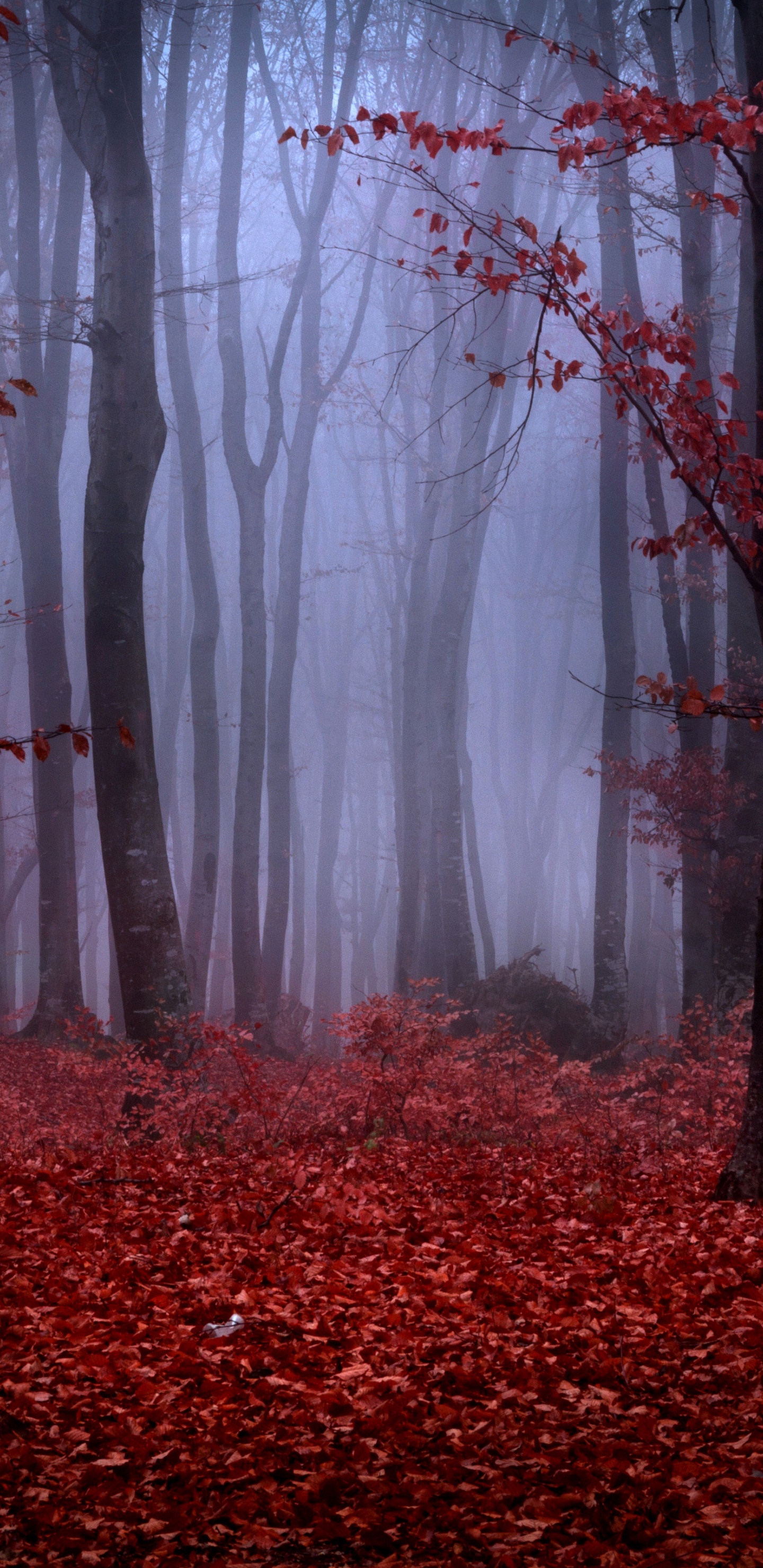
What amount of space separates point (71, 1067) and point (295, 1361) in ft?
21.9

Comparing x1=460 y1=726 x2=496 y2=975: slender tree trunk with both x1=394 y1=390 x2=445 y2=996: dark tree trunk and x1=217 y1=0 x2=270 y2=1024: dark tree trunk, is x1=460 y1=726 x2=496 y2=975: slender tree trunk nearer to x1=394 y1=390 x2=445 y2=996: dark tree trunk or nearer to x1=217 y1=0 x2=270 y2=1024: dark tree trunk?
x1=394 y1=390 x2=445 y2=996: dark tree trunk

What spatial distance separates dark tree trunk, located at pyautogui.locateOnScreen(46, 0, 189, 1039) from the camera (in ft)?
25.1

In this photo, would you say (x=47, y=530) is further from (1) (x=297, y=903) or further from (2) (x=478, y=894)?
(1) (x=297, y=903)

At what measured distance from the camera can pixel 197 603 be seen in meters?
15.6

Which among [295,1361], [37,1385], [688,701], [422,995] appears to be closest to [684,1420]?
[295,1361]

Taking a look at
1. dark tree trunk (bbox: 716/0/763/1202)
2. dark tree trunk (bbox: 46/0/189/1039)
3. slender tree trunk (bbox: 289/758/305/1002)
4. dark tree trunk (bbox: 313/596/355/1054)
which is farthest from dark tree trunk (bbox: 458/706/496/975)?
dark tree trunk (bbox: 716/0/763/1202)

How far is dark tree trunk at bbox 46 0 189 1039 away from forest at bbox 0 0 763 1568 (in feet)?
0.11

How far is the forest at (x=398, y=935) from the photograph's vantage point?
281 cm

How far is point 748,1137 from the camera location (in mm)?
5020

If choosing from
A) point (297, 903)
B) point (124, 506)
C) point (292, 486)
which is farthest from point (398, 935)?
point (297, 903)

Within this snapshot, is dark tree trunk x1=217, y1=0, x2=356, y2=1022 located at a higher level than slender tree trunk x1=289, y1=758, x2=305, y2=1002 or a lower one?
higher

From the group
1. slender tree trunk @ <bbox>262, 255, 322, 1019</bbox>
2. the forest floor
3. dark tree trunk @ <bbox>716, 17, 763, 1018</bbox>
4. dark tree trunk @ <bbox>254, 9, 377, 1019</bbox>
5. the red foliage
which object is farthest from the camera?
slender tree trunk @ <bbox>262, 255, 322, 1019</bbox>

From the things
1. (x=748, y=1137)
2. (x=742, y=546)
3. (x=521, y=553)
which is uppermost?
(x=521, y=553)

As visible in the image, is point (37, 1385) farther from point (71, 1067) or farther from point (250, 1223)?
point (71, 1067)
